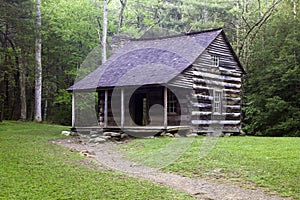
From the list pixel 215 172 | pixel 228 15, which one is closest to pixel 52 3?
pixel 228 15

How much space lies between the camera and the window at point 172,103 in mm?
19250

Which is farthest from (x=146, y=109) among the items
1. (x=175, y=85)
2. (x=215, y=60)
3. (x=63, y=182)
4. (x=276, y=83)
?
(x=63, y=182)

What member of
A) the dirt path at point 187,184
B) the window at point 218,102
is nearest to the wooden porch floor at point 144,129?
the window at point 218,102

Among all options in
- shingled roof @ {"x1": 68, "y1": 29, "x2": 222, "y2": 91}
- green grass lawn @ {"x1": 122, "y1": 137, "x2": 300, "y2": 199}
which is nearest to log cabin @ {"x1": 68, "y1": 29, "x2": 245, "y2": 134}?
shingled roof @ {"x1": 68, "y1": 29, "x2": 222, "y2": 91}

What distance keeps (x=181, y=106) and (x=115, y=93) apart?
4704 millimetres

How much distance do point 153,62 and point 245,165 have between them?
10.8 meters

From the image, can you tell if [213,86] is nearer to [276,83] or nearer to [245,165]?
[276,83]

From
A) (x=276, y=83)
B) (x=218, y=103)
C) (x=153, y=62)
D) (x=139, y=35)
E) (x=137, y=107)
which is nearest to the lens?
(x=153, y=62)

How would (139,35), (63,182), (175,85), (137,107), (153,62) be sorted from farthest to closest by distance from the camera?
(139,35) < (137,107) < (153,62) < (175,85) < (63,182)

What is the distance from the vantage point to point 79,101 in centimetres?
3247

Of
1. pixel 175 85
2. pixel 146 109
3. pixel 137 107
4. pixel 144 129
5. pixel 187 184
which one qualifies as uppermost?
pixel 175 85

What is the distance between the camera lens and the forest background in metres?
25.6

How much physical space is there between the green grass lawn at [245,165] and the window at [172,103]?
17.9ft

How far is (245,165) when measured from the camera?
32.7 ft
